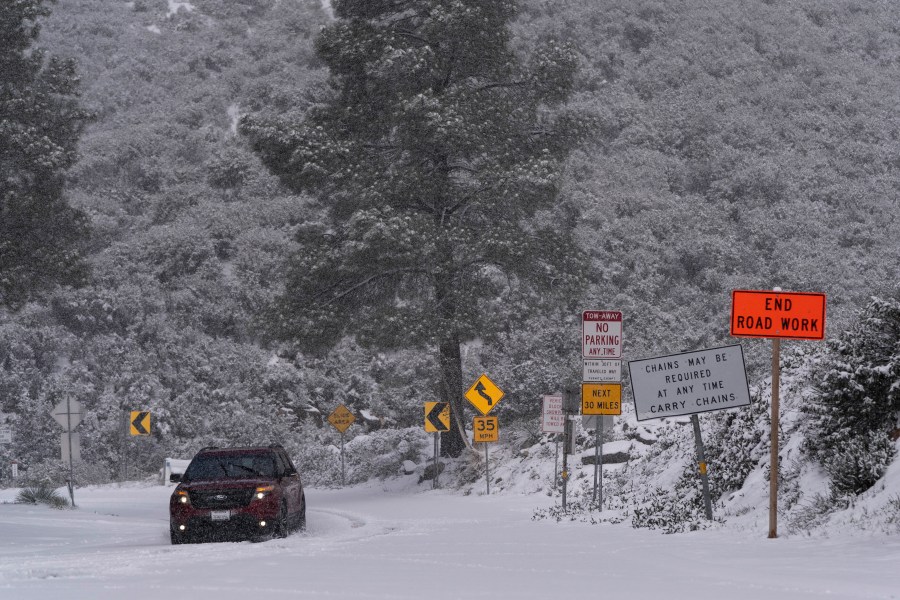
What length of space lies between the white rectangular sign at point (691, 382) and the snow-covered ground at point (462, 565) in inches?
63.2

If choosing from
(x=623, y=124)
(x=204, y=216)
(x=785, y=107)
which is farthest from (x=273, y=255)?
(x=785, y=107)

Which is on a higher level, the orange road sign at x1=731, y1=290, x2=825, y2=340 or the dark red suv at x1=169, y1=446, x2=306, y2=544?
the orange road sign at x1=731, y1=290, x2=825, y2=340

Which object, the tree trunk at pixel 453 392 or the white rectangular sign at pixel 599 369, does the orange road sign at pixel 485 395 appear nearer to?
the tree trunk at pixel 453 392

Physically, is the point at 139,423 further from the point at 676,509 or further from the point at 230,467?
the point at 676,509

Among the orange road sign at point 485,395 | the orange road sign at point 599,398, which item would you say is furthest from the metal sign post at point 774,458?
the orange road sign at point 485,395

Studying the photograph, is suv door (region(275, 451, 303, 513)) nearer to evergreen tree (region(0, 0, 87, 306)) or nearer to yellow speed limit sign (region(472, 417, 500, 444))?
A: yellow speed limit sign (region(472, 417, 500, 444))

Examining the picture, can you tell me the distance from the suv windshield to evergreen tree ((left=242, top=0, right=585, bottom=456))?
10786mm

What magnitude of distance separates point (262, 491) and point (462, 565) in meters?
6.77

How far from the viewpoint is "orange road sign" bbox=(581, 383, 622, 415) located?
61.5 feet

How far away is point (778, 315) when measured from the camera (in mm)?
12484

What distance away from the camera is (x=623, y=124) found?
213ft

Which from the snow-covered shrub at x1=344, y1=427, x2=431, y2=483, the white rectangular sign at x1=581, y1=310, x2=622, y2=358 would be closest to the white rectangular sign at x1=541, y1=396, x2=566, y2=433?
the white rectangular sign at x1=581, y1=310, x2=622, y2=358

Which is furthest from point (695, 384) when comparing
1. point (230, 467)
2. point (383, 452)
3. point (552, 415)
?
point (383, 452)

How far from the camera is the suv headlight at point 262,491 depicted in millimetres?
16953
